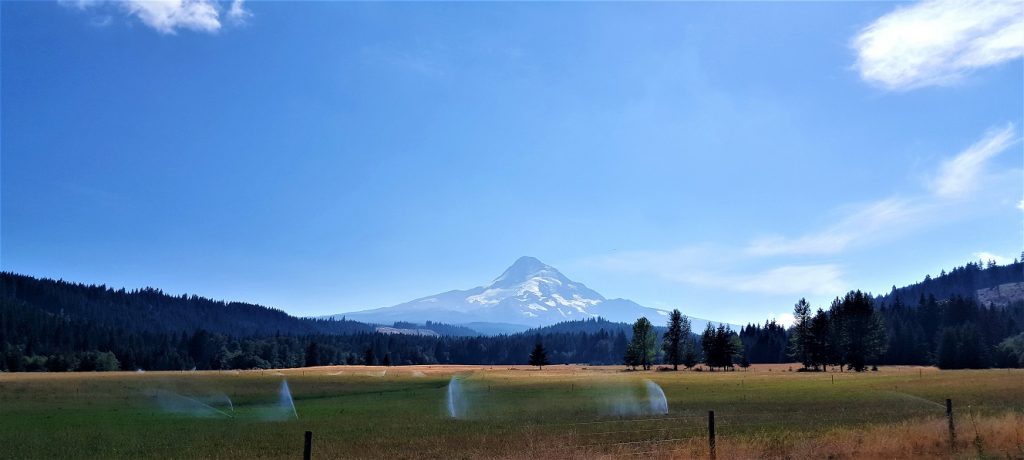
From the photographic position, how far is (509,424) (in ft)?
116

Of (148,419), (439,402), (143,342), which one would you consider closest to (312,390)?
(439,402)

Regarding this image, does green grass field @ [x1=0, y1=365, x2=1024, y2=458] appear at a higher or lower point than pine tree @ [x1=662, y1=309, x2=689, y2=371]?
lower

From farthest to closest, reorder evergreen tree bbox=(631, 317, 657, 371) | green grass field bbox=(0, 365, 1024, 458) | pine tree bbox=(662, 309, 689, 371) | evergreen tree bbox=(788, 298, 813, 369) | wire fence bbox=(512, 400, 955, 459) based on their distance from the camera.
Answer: evergreen tree bbox=(631, 317, 657, 371) → pine tree bbox=(662, 309, 689, 371) → evergreen tree bbox=(788, 298, 813, 369) → green grass field bbox=(0, 365, 1024, 458) → wire fence bbox=(512, 400, 955, 459)

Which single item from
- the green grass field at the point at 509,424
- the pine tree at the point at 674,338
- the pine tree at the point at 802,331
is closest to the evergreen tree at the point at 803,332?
the pine tree at the point at 802,331

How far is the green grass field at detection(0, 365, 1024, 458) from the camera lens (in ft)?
66.7

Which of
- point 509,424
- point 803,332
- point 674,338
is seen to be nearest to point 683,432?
point 509,424

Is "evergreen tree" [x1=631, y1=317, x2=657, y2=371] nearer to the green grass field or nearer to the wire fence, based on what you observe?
the green grass field

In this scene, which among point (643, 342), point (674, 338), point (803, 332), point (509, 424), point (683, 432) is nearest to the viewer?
point (683, 432)

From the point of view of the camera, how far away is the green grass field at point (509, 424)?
800 inches

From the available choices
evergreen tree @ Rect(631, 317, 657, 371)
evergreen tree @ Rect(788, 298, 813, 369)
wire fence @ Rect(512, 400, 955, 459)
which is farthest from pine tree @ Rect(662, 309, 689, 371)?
wire fence @ Rect(512, 400, 955, 459)

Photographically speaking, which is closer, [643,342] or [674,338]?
[674,338]

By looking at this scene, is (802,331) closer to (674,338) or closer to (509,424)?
(674,338)

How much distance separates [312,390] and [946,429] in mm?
68539

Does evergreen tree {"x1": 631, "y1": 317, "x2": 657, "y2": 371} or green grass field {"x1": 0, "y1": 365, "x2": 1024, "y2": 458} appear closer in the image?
green grass field {"x1": 0, "y1": 365, "x2": 1024, "y2": 458}
